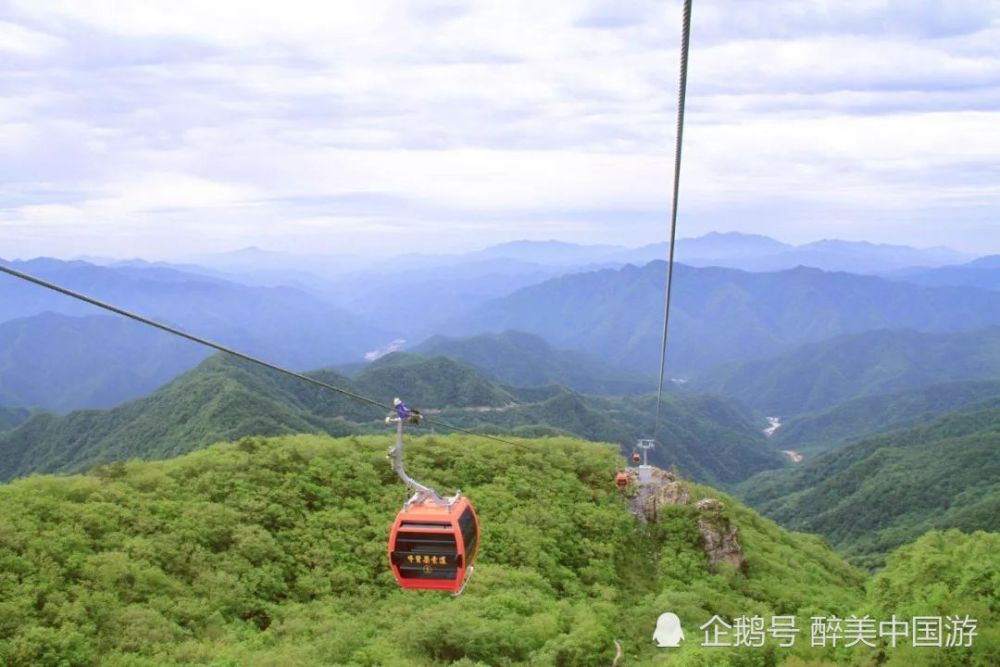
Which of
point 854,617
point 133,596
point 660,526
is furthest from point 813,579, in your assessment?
point 133,596

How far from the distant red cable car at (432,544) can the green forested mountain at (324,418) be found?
59098mm

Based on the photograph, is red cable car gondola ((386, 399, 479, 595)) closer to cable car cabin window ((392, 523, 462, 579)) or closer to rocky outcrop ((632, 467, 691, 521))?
cable car cabin window ((392, 523, 462, 579))

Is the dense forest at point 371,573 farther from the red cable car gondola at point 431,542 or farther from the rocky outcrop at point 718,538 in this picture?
the red cable car gondola at point 431,542

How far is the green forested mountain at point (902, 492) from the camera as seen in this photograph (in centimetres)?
8544

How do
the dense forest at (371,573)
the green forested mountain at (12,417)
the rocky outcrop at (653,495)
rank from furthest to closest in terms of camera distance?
the green forested mountain at (12,417) → the rocky outcrop at (653,495) → the dense forest at (371,573)

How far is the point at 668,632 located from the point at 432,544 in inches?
618

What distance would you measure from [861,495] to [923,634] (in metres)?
98.2

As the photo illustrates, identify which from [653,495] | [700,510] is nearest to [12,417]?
[653,495]

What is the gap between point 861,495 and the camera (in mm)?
105875

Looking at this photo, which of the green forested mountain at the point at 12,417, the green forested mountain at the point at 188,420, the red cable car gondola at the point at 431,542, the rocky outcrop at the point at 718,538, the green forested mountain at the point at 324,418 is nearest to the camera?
the red cable car gondola at the point at 431,542

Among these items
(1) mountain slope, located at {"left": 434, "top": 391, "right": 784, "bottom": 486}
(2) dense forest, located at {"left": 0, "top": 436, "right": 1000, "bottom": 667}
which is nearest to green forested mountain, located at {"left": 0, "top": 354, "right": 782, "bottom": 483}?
(1) mountain slope, located at {"left": 434, "top": 391, "right": 784, "bottom": 486}

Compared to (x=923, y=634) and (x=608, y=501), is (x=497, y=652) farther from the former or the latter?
(x=608, y=501)

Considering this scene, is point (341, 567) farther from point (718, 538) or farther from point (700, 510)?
point (700, 510)

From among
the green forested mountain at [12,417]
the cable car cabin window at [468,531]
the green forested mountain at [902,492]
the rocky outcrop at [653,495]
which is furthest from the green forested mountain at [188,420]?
the green forested mountain at [902,492]
